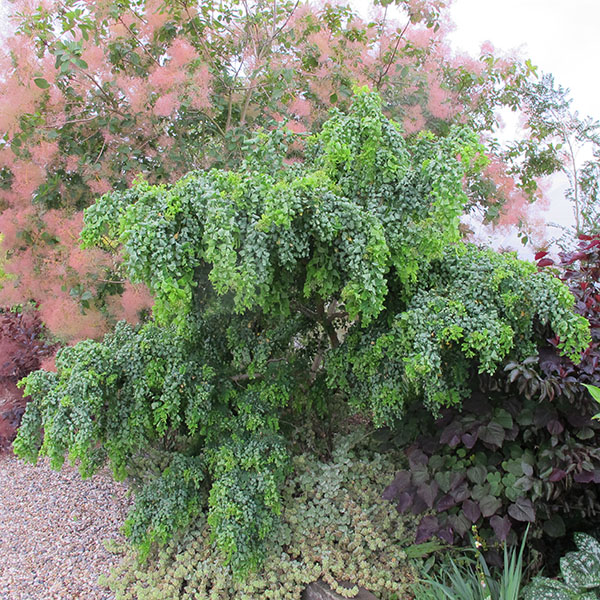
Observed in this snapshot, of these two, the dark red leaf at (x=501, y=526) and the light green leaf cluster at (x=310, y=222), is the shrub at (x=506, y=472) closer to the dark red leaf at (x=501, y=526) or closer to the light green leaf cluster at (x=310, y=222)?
the dark red leaf at (x=501, y=526)

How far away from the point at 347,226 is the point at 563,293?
2.65ft

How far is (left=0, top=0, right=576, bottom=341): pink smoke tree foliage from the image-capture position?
9.99 feet

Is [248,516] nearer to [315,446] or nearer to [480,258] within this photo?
[315,446]

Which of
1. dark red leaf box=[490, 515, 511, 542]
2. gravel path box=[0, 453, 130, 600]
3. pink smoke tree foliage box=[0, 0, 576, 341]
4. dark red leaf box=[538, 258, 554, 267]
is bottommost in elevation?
gravel path box=[0, 453, 130, 600]

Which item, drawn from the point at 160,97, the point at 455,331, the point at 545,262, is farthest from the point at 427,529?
the point at 160,97

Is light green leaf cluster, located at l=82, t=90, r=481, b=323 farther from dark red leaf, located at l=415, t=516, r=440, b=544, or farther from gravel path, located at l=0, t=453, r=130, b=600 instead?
gravel path, located at l=0, t=453, r=130, b=600

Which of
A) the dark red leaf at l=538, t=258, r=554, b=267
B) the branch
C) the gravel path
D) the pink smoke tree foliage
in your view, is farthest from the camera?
the branch

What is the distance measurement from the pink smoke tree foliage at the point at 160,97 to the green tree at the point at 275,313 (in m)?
0.81

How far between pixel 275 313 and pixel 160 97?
1.60 metres

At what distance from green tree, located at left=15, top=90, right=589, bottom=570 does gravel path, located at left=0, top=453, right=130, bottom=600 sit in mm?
580

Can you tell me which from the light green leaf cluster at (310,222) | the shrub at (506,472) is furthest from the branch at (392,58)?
the shrub at (506,472)

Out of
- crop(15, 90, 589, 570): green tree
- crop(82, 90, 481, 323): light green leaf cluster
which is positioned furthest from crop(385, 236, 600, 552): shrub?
crop(82, 90, 481, 323): light green leaf cluster

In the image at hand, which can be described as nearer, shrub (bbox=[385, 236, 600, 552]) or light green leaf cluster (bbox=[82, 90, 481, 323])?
light green leaf cluster (bbox=[82, 90, 481, 323])

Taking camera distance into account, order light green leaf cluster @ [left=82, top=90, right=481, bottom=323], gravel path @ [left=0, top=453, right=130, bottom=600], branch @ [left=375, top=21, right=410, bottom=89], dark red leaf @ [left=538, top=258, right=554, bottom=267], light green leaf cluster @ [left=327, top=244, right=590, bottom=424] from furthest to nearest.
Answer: branch @ [left=375, top=21, right=410, bottom=89], gravel path @ [left=0, top=453, right=130, bottom=600], dark red leaf @ [left=538, top=258, right=554, bottom=267], light green leaf cluster @ [left=327, top=244, right=590, bottom=424], light green leaf cluster @ [left=82, top=90, right=481, bottom=323]
